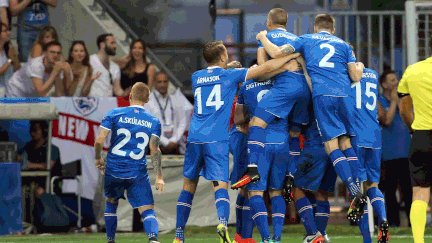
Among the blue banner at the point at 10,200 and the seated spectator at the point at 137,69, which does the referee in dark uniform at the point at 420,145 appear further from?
the seated spectator at the point at 137,69

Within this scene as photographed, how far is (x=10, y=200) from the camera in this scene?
1165cm

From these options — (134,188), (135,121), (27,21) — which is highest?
(27,21)

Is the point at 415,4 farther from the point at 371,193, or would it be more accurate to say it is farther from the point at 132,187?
the point at 132,187

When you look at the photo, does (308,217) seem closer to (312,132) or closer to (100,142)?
(312,132)

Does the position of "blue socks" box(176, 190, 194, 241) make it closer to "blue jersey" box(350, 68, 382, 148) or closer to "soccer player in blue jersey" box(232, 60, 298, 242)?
"soccer player in blue jersey" box(232, 60, 298, 242)

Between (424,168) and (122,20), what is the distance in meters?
9.69

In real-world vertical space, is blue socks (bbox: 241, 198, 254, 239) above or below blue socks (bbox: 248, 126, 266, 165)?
below

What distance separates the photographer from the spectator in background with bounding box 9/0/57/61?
14055 mm

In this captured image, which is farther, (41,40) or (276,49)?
(41,40)

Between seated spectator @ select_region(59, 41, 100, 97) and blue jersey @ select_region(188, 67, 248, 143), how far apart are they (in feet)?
18.8

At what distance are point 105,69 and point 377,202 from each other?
661 centimetres

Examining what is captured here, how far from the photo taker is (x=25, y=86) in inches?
531

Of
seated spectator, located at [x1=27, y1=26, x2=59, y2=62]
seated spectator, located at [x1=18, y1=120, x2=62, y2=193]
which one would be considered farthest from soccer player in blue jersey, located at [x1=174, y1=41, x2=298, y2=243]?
seated spectator, located at [x1=27, y1=26, x2=59, y2=62]


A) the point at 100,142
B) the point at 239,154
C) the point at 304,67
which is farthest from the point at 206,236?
the point at 304,67
